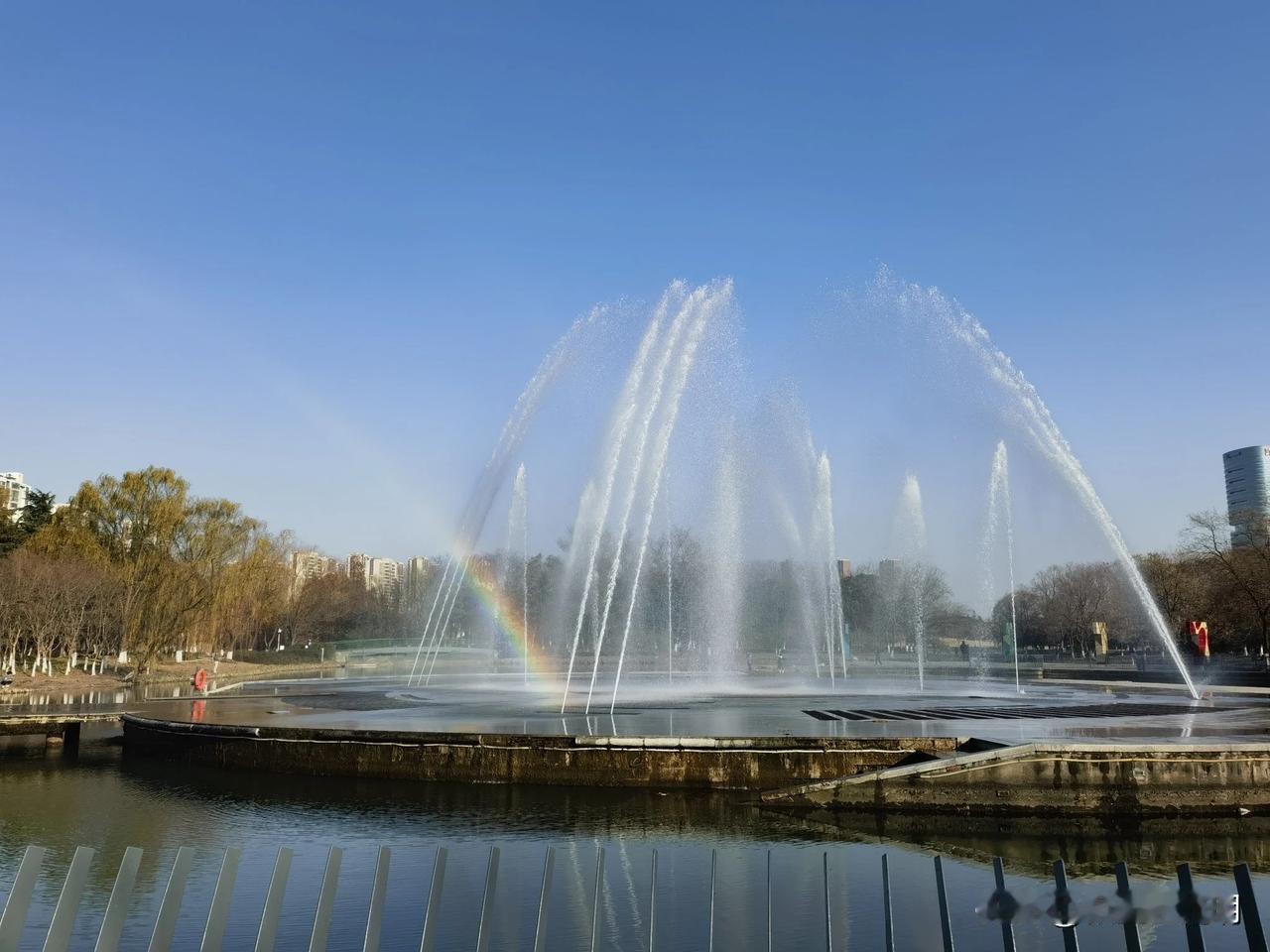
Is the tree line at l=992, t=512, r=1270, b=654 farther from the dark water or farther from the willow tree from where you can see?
the willow tree

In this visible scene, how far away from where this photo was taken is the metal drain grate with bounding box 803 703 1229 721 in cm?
2100

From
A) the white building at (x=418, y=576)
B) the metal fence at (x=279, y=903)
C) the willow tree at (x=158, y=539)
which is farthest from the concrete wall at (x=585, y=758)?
the white building at (x=418, y=576)

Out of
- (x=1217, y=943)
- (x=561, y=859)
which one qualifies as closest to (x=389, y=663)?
(x=561, y=859)

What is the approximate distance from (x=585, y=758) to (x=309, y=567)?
360ft

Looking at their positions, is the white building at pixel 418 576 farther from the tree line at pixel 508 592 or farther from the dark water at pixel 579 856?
the dark water at pixel 579 856

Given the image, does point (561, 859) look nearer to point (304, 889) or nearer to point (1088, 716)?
point (304, 889)

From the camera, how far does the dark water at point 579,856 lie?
945cm

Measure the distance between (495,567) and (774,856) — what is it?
6031cm

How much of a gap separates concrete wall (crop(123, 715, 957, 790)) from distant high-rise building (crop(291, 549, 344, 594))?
76.5 m

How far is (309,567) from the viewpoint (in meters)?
119

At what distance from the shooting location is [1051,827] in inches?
547

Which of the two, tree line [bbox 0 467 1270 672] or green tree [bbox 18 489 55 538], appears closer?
tree line [bbox 0 467 1270 672]

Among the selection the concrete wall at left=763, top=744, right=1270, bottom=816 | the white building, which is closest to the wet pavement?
the concrete wall at left=763, top=744, right=1270, bottom=816

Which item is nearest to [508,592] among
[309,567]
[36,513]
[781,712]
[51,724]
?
[36,513]
